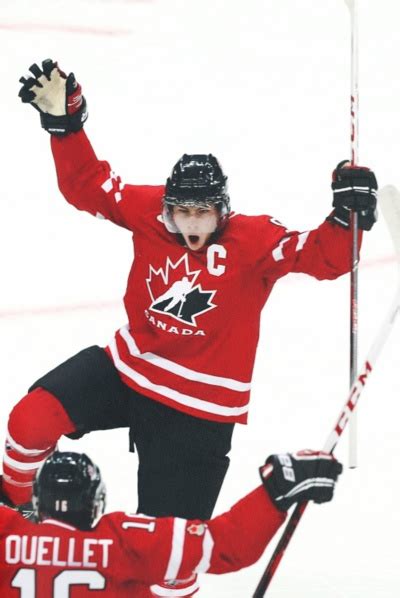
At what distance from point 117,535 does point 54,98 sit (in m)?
1.37

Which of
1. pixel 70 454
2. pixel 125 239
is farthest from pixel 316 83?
pixel 70 454

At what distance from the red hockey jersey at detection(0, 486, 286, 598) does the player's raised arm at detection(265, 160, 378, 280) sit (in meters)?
0.84

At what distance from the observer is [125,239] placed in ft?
17.9

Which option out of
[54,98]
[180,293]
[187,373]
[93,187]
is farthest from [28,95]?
[187,373]

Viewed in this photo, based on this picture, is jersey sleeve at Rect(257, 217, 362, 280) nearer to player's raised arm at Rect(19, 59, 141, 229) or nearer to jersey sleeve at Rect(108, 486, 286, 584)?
player's raised arm at Rect(19, 59, 141, 229)

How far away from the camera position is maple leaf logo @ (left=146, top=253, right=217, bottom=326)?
3500 mm

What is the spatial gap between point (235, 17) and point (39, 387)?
332cm

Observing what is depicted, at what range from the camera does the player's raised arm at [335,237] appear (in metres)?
3.42

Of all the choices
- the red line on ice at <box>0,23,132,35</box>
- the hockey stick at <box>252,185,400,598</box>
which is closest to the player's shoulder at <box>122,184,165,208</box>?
the hockey stick at <box>252,185,400,598</box>

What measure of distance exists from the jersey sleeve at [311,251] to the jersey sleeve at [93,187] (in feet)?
1.04

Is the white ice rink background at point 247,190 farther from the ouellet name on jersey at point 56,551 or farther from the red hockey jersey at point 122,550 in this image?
the ouellet name on jersey at point 56,551

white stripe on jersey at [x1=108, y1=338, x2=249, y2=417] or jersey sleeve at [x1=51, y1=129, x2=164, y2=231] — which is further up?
jersey sleeve at [x1=51, y1=129, x2=164, y2=231]

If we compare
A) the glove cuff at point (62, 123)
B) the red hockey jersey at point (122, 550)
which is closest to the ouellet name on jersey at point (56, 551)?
the red hockey jersey at point (122, 550)

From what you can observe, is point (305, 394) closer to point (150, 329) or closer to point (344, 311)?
point (344, 311)
